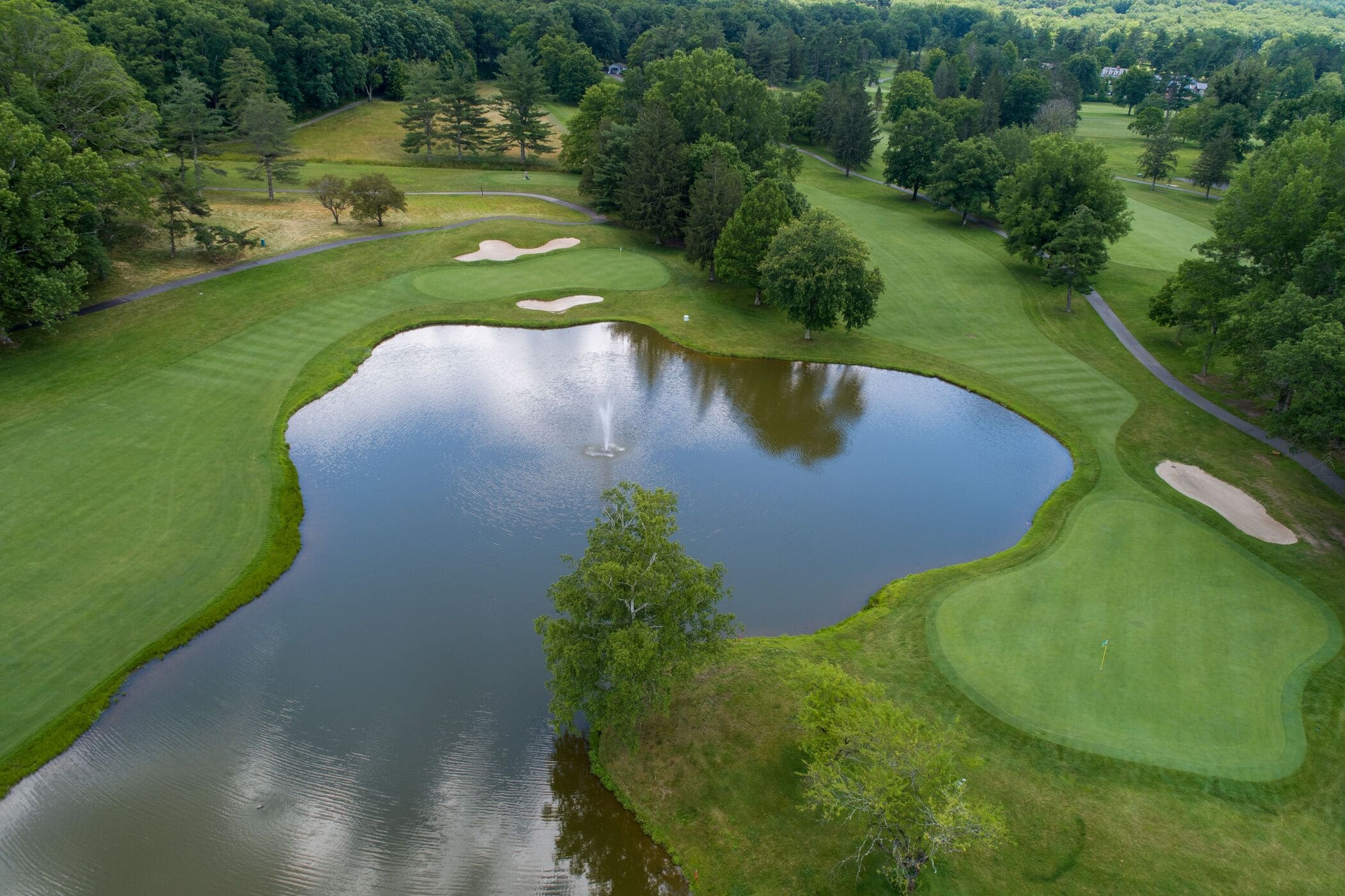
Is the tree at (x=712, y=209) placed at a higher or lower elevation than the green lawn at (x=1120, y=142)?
lower

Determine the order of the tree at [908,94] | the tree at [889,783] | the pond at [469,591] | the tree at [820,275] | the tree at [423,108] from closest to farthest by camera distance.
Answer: the tree at [889,783], the pond at [469,591], the tree at [820,275], the tree at [423,108], the tree at [908,94]

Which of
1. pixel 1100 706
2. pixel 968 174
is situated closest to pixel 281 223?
pixel 968 174

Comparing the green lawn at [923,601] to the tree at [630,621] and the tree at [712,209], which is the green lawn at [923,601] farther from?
the tree at [712,209]

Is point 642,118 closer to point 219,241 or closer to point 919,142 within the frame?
point 219,241

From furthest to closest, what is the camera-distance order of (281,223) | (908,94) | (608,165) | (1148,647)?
(908,94), (608,165), (281,223), (1148,647)

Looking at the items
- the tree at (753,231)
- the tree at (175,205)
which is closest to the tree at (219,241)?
the tree at (175,205)

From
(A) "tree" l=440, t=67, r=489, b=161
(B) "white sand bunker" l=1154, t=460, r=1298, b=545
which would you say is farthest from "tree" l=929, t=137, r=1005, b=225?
(A) "tree" l=440, t=67, r=489, b=161

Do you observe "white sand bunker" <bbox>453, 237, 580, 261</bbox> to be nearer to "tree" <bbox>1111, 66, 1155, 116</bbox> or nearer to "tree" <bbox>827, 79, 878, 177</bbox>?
"tree" <bbox>827, 79, 878, 177</bbox>
